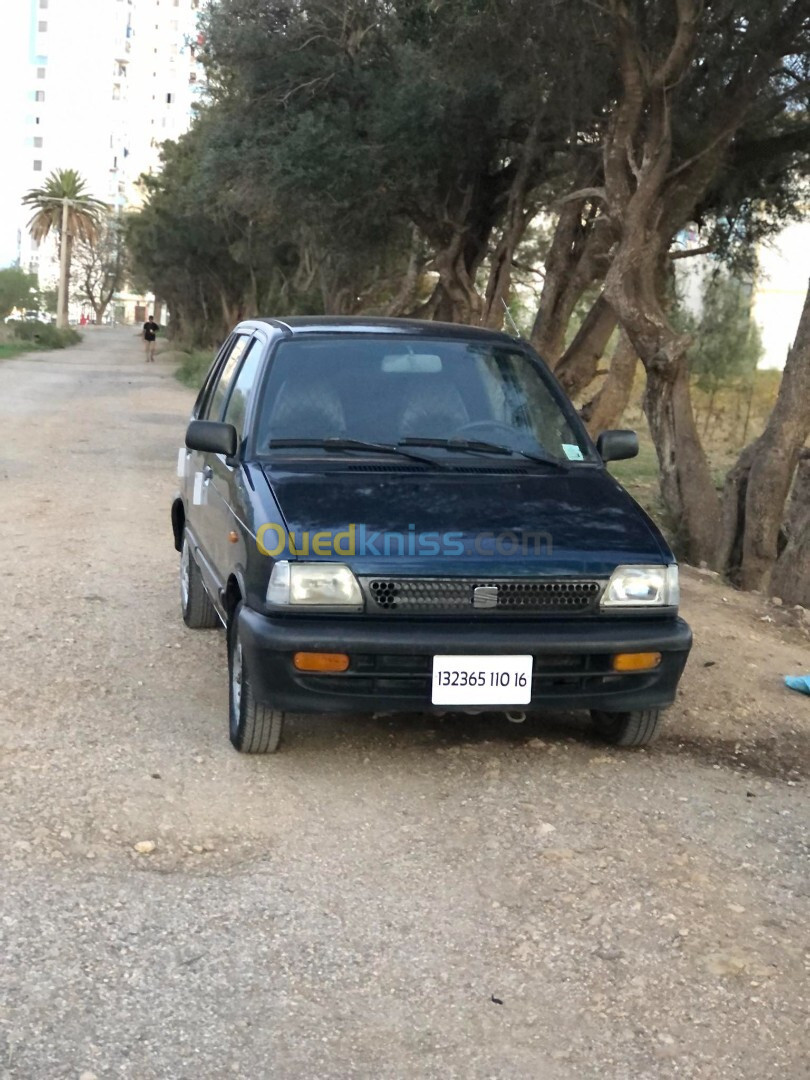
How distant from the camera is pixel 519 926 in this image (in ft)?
13.4

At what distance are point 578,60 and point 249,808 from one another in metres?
10.7

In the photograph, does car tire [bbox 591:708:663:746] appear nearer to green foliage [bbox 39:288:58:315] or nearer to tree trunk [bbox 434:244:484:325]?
tree trunk [bbox 434:244:484:325]

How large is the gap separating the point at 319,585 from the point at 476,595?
0.59m

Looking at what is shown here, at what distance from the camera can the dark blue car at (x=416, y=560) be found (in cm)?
512

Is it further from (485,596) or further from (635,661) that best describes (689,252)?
(485,596)

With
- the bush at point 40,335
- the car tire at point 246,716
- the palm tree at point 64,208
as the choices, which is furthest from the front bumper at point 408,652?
the palm tree at point 64,208

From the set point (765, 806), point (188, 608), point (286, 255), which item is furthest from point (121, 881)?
point (286, 255)

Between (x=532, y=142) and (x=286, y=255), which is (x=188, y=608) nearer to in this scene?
(x=532, y=142)

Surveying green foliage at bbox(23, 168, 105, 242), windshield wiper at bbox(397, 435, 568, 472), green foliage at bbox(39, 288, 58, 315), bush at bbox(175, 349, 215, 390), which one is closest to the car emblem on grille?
windshield wiper at bbox(397, 435, 568, 472)

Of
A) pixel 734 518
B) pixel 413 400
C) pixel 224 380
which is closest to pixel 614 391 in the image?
pixel 734 518

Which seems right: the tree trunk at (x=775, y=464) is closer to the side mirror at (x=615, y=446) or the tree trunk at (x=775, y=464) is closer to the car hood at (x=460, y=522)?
the side mirror at (x=615, y=446)

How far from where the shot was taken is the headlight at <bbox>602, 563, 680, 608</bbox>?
5.32m

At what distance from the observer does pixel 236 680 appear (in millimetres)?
5586

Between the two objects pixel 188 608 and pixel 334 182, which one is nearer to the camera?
pixel 188 608
